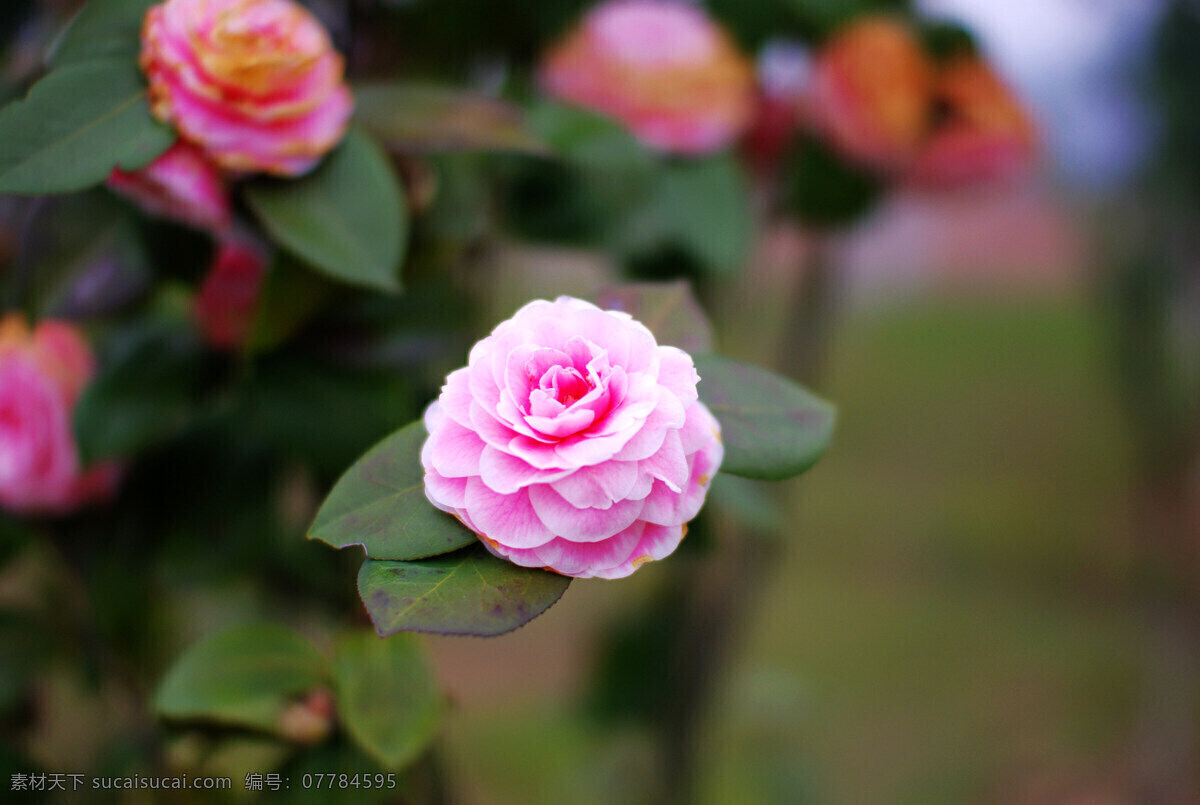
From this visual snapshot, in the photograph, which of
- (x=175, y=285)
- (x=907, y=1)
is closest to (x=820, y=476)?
(x=907, y=1)

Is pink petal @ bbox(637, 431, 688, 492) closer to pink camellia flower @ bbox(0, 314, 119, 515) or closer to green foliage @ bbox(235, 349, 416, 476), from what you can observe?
green foliage @ bbox(235, 349, 416, 476)

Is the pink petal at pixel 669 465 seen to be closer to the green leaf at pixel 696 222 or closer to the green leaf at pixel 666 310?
the green leaf at pixel 666 310

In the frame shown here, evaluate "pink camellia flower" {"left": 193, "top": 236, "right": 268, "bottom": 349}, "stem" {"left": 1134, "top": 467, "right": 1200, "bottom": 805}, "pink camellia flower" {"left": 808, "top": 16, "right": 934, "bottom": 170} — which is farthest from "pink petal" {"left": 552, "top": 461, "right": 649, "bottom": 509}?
"stem" {"left": 1134, "top": 467, "right": 1200, "bottom": 805}

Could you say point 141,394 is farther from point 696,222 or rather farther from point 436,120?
point 696,222

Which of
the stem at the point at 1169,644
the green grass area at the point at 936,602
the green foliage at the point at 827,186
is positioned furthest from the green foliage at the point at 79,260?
the stem at the point at 1169,644

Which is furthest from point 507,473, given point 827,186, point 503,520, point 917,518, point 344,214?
point 917,518
